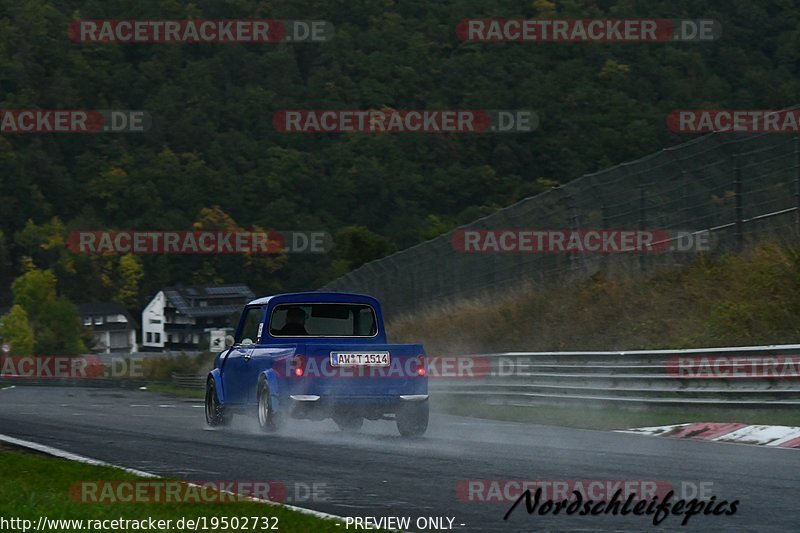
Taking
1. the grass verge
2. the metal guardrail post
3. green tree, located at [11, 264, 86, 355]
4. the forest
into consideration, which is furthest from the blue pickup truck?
green tree, located at [11, 264, 86, 355]

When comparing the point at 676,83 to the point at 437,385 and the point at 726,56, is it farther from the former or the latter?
the point at 437,385

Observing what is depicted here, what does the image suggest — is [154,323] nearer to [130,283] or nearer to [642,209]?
[130,283]

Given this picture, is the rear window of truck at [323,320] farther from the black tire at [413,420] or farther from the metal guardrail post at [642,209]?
the metal guardrail post at [642,209]

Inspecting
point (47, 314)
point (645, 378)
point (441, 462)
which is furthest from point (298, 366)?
point (47, 314)

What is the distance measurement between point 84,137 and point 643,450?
513 ft

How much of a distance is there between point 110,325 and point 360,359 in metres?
162

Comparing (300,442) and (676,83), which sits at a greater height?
(676,83)

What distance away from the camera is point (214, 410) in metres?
15.7

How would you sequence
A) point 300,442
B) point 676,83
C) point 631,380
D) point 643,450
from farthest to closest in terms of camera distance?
point 676,83 < point 631,380 < point 300,442 < point 643,450

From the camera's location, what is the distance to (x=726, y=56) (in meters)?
113

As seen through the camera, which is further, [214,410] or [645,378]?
[645,378]

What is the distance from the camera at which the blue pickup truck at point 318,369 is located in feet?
45.1

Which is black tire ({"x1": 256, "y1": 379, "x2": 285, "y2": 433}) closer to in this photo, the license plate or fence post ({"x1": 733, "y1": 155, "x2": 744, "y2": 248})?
the license plate

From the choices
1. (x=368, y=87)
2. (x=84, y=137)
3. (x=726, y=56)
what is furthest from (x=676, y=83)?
(x=84, y=137)
